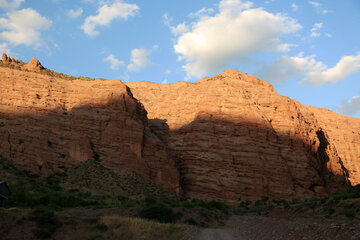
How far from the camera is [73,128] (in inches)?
2458

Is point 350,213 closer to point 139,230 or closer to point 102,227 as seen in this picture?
point 139,230

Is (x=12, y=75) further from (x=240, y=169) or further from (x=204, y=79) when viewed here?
(x=204, y=79)

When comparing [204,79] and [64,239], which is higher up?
[204,79]

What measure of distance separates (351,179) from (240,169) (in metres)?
45.5

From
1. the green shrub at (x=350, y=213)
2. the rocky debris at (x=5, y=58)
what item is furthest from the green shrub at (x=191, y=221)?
the rocky debris at (x=5, y=58)

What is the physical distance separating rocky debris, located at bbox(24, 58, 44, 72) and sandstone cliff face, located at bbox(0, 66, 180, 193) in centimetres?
921

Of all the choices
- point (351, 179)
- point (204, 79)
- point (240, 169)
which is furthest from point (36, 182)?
point (351, 179)

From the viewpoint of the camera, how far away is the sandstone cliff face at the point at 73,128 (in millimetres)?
55812

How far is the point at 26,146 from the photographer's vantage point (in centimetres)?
5456

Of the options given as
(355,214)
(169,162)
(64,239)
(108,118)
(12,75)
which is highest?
(12,75)

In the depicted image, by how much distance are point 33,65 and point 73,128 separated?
2409 cm

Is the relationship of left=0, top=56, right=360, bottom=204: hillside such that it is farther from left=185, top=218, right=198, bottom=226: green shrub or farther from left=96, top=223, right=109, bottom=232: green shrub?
left=96, top=223, right=109, bottom=232: green shrub

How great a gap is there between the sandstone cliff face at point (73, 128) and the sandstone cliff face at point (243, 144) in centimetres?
942

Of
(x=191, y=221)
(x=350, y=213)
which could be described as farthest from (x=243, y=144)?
(x=350, y=213)
